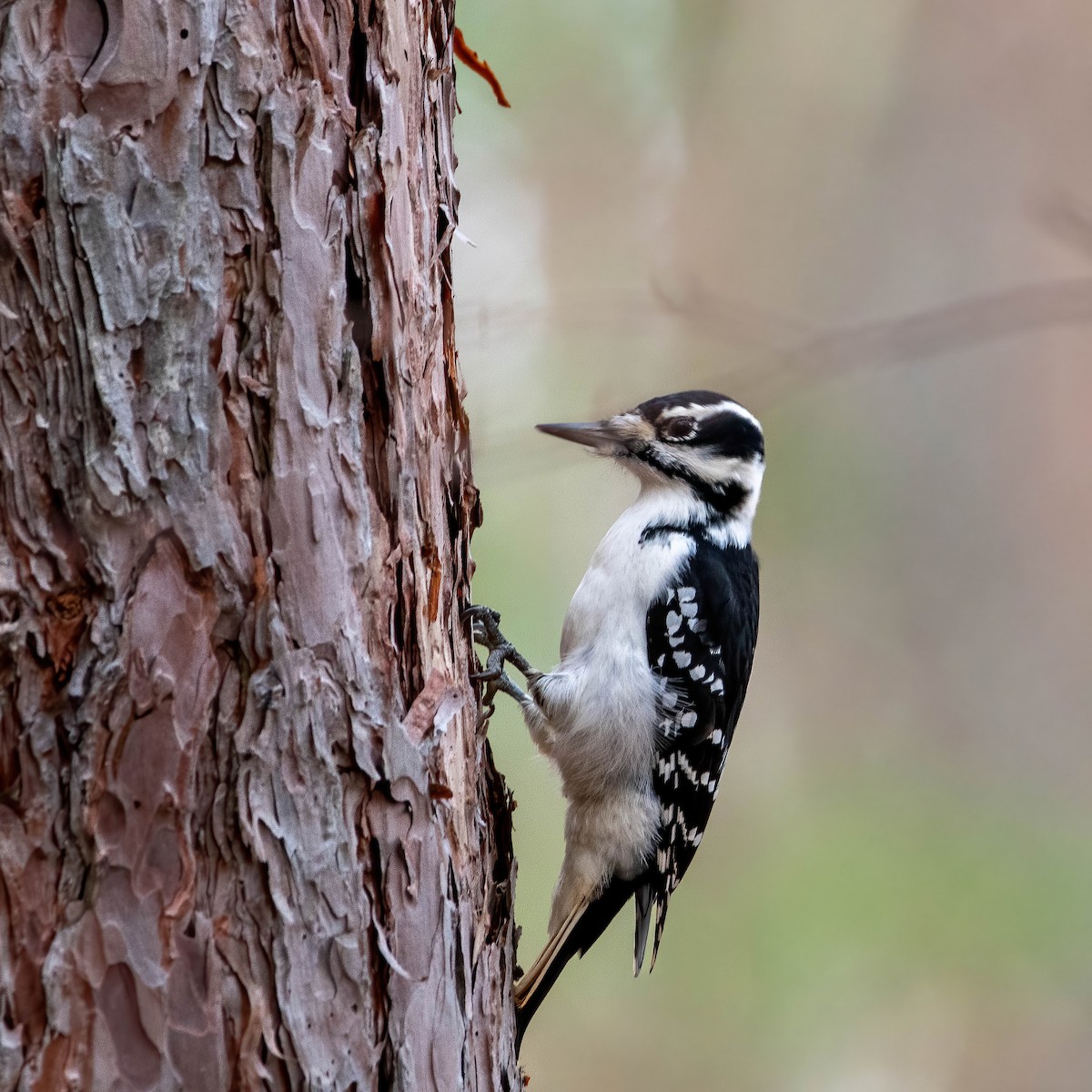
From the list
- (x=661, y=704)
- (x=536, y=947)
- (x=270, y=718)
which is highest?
(x=270, y=718)

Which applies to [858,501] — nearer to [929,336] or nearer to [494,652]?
[929,336]

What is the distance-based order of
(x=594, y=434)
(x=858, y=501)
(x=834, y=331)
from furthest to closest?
(x=858, y=501) < (x=834, y=331) < (x=594, y=434)

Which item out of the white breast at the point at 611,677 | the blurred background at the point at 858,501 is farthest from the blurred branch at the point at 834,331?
the blurred background at the point at 858,501

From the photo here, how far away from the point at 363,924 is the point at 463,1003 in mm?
335

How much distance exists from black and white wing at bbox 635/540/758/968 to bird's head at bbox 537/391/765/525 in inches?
8.8

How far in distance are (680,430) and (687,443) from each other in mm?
48

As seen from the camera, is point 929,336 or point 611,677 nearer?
point 611,677

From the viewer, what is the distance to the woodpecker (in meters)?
3.35

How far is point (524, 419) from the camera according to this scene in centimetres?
550

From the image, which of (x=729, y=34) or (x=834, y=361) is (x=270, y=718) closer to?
(x=834, y=361)

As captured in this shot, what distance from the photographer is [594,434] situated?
11.6 ft

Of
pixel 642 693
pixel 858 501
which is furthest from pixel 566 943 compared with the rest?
pixel 858 501

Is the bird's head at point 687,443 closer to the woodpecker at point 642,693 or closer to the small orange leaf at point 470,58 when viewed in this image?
the woodpecker at point 642,693

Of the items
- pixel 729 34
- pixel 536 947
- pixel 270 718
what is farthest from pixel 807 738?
pixel 270 718
